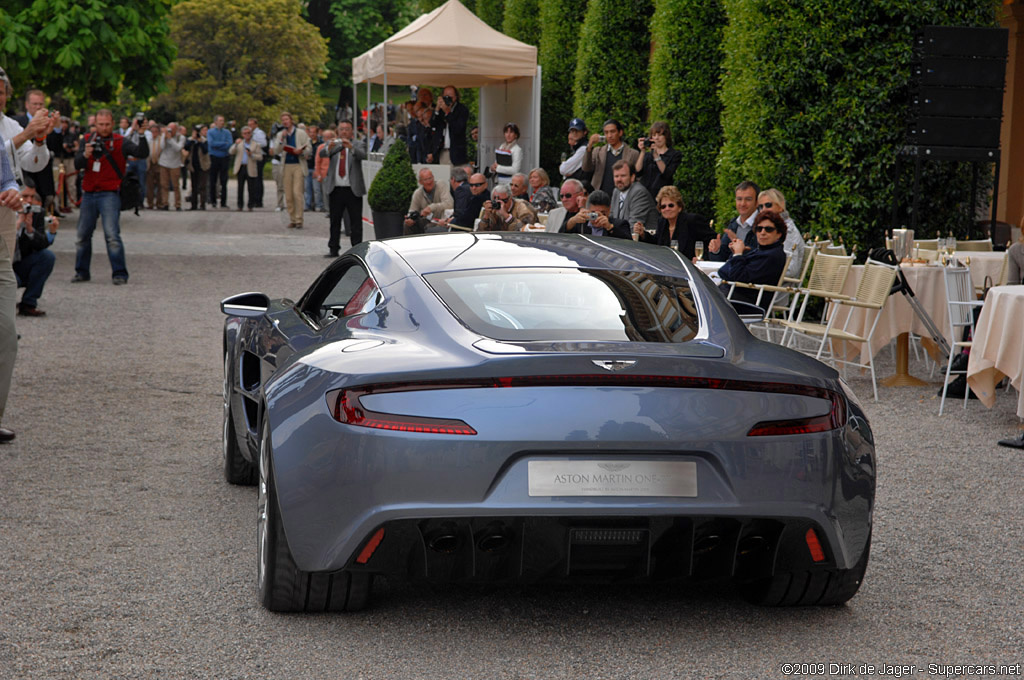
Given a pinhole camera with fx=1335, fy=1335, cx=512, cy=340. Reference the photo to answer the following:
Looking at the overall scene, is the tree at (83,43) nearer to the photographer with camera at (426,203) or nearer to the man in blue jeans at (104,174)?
the man in blue jeans at (104,174)

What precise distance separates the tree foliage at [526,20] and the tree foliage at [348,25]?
5055 centimetres

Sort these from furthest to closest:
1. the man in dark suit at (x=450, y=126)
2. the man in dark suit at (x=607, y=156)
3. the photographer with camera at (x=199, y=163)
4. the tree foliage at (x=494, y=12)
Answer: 1. the tree foliage at (x=494, y=12)
2. the photographer with camera at (x=199, y=163)
3. the man in dark suit at (x=450, y=126)
4. the man in dark suit at (x=607, y=156)

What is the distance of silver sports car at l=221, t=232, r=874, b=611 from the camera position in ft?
12.7

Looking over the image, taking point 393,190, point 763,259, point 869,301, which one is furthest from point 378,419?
point 393,190

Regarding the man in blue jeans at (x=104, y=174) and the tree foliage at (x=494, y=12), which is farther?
the tree foliage at (x=494, y=12)

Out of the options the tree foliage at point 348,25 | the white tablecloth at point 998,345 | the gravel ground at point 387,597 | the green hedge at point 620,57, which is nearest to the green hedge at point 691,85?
the green hedge at point 620,57

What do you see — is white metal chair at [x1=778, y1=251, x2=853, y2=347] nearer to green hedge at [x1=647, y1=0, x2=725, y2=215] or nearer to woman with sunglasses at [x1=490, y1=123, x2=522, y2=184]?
green hedge at [x1=647, y1=0, x2=725, y2=215]

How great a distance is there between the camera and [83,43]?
2506cm

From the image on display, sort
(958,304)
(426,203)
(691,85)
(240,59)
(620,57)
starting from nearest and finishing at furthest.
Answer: (958,304), (426,203), (691,85), (620,57), (240,59)

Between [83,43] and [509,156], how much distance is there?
9.13 m

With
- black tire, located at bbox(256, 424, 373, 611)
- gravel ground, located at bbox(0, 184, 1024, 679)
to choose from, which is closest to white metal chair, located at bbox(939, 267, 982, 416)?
gravel ground, located at bbox(0, 184, 1024, 679)

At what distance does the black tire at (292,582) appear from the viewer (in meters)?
4.29

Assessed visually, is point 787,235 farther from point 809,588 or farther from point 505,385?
point 505,385

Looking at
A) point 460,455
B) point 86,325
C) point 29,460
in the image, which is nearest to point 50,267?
point 86,325
